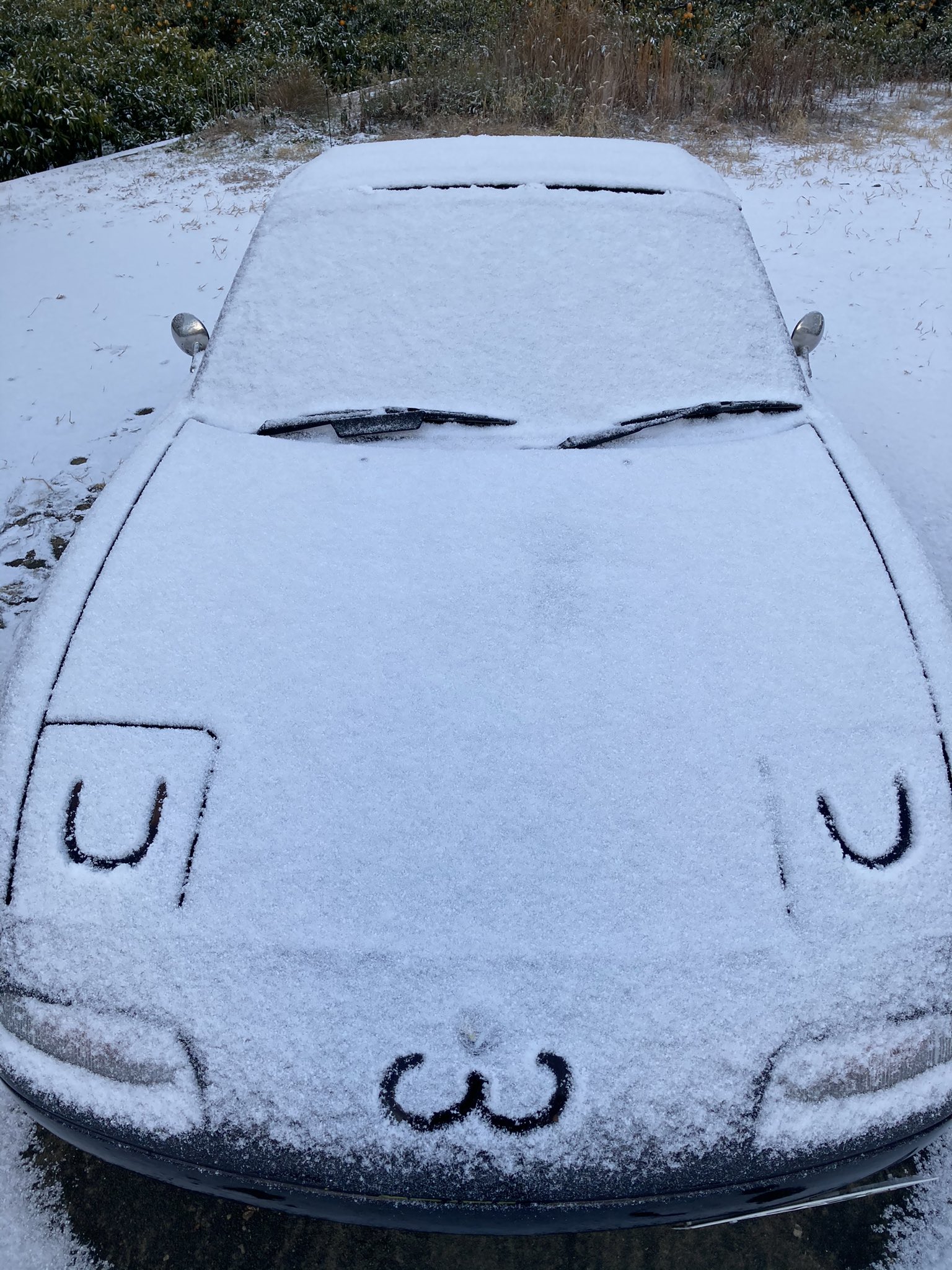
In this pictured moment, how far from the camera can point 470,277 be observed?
2234mm

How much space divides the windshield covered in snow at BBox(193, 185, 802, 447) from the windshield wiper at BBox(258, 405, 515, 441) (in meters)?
0.01

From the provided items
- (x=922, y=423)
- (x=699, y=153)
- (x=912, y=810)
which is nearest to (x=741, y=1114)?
(x=912, y=810)

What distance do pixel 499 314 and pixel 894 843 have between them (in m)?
1.61

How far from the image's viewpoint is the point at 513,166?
247 cm

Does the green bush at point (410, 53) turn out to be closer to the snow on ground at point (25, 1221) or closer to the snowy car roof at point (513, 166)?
the snowy car roof at point (513, 166)

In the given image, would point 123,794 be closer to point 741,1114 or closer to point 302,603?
point 302,603

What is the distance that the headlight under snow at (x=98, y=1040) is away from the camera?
1.15 metres

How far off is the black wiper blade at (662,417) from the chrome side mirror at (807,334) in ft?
1.19

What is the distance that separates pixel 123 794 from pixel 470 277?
1.63 meters

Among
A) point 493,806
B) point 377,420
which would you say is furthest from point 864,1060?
point 377,420

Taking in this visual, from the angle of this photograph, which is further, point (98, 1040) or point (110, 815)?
point (110, 815)

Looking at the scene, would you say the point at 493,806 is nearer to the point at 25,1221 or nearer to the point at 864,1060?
the point at 864,1060

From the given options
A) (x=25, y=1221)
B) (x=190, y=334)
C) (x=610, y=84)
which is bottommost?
(x=25, y=1221)

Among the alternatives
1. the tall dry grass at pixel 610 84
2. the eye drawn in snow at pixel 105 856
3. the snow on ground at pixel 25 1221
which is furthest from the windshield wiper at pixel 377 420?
the tall dry grass at pixel 610 84
